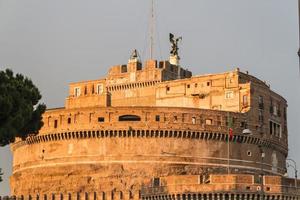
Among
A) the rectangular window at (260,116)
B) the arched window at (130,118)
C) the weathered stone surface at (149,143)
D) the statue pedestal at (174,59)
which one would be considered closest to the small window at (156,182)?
the weathered stone surface at (149,143)

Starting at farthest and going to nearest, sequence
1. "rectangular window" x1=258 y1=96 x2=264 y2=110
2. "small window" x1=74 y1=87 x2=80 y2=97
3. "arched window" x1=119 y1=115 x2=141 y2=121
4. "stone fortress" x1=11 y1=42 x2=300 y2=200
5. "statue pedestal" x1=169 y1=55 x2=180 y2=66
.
Result: "statue pedestal" x1=169 y1=55 x2=180 y2=66, "small window" x1=74 y1=87 x2=80 y2=97, "rectangular window" x1=258 y1=96 x2=264 y2=110, "arched window" x1=119 y1=115 x2=141 y2=121, "stone fortress" x1=11 y1=42 x2=300 y2=200

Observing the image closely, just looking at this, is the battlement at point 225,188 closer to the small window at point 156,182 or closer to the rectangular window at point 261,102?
the small window at point 156,182

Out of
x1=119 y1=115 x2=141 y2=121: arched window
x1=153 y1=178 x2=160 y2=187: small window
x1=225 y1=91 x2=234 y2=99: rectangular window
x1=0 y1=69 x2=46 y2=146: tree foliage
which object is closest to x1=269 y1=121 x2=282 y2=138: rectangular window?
x1=225 y1=91 x2=234 y2=99: rectangular window

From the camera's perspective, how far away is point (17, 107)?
31.7m

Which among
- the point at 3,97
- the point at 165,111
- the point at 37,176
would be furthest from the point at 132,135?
the point at 3,97

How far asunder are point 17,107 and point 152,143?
28.9m

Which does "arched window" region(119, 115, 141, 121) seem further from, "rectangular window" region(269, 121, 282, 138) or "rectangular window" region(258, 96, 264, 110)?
"rectangular window" region(269, 121, 282, 138)

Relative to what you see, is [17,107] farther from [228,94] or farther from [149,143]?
[228,94]

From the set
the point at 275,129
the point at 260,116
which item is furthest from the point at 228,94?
the point at 275,129

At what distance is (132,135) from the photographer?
196 feet

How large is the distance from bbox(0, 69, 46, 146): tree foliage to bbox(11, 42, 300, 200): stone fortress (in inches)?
877

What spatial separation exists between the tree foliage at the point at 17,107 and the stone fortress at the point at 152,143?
22285 mm

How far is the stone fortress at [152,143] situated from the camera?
195 ft

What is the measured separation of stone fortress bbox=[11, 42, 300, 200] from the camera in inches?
2341
